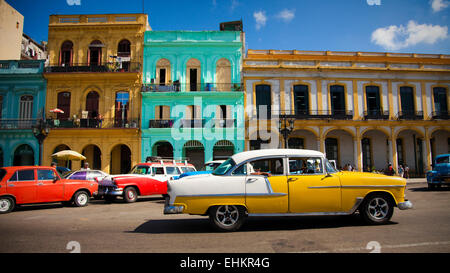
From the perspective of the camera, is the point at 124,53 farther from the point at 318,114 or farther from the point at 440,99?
the point at 440,99

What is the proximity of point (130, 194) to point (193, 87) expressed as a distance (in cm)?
1299

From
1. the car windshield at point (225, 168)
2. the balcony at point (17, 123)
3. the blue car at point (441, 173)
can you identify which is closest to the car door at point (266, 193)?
the car windshield at point (225, 168)

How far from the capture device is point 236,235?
5.32m

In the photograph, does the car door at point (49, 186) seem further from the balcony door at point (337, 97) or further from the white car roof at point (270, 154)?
the balcony door at point (337, 97)

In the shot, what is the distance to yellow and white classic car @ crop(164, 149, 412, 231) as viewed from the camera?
559 centimetres

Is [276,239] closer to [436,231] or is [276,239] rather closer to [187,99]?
[436,231]

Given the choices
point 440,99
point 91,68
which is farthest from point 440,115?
point 91,68

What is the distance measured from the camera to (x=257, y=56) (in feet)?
80.2

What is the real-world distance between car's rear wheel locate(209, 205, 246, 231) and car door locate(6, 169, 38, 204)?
743 centimetres

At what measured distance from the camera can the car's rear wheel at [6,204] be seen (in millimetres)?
9078
